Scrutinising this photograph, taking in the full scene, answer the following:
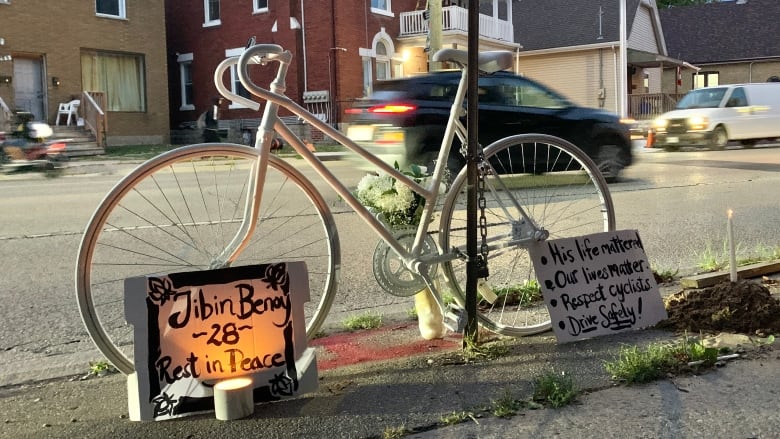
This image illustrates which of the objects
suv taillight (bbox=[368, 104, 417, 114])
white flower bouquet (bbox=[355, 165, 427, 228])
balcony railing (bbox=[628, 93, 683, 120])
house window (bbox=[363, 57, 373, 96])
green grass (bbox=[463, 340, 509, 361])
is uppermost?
house window (bbox=[363, 57, 373, 96])

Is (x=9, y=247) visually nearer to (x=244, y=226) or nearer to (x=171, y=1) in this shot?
(x=244, y=226)

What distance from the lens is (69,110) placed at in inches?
879

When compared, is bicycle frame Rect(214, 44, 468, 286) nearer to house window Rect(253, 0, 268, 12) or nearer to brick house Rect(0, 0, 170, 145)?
brick house Rect(0, 0, 170, 145)

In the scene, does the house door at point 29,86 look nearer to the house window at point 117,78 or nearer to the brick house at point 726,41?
the house window at point 117,78

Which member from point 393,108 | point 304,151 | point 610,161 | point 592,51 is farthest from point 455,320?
point 592,51

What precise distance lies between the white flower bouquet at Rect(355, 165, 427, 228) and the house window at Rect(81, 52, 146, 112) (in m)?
22.5

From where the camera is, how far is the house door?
22125 millimetres

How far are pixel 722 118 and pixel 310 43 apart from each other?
1311 centimetres

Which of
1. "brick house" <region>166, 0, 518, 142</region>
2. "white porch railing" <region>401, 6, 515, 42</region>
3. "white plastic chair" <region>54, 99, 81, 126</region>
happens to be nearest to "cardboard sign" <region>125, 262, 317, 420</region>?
"brick house" <region>166, 0, 518, 142</region>

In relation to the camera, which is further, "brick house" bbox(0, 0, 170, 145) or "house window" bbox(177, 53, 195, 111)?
"house window" bbox(177, 53, 195, 111)

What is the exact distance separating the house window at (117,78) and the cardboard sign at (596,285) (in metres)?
22.9

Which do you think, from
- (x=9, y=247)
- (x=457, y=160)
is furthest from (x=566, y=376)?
(x=9, y=247)

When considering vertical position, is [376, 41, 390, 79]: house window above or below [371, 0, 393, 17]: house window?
below

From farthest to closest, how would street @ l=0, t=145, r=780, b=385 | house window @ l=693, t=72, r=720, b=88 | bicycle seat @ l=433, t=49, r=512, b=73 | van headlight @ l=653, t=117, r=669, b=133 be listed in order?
1. house window @ l=693, t=72, r=720, b=88
2. van headlight @ l=653, t=117, r=669, b=133
3. street @ l=0, t=145, r=780, b=385
4. bicycle seat @ l=433, t=49, r=512, b=73
